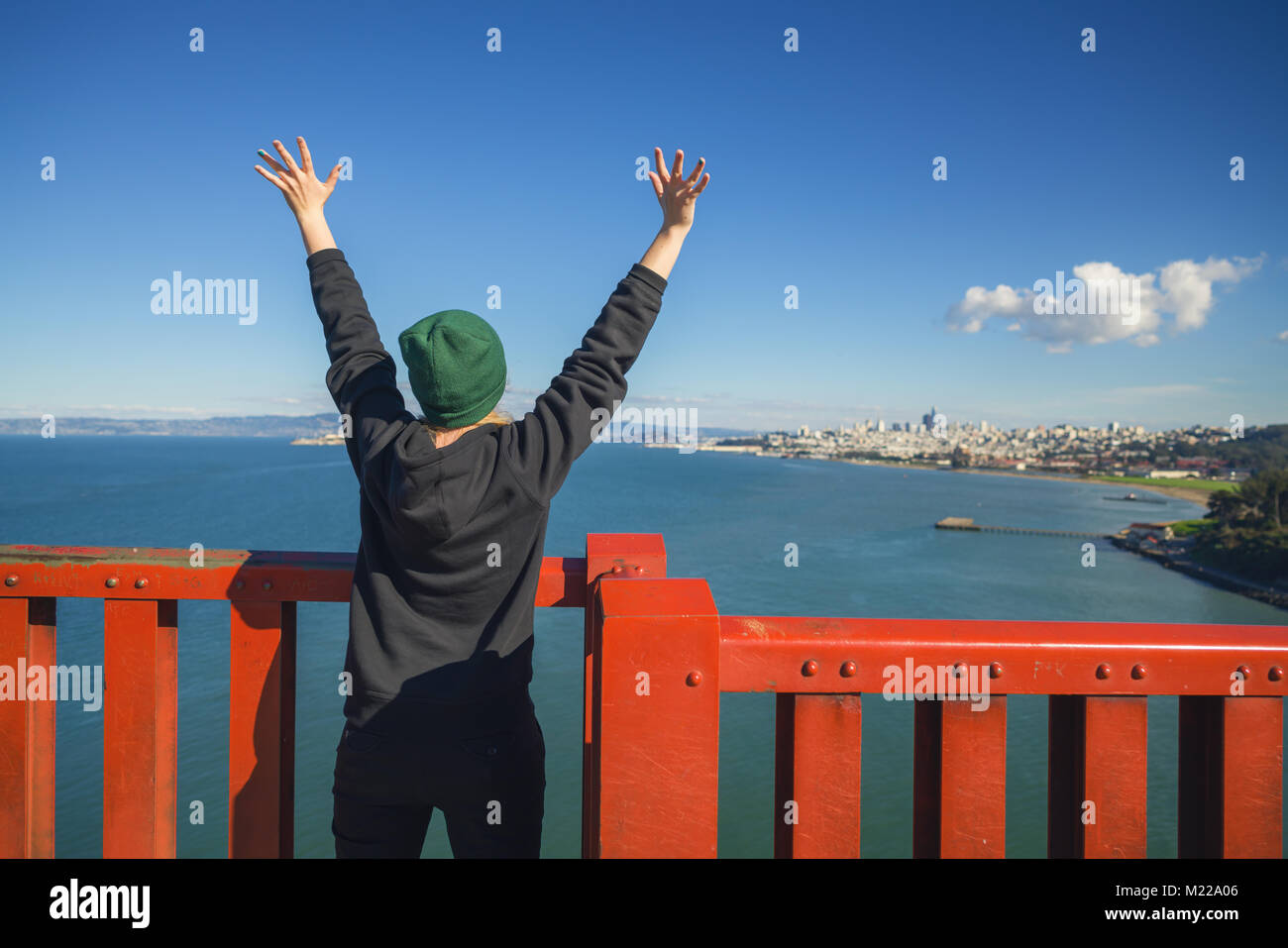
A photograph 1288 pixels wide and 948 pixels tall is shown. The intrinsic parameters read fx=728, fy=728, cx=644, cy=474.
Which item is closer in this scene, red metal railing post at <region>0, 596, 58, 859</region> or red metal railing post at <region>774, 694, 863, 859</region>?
red metal railing post at <region>774, 694, 863, 859</region>

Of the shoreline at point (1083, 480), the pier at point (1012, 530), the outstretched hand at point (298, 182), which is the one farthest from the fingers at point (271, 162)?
the shoreline at point (1083, 480)

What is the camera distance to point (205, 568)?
6.56 ft

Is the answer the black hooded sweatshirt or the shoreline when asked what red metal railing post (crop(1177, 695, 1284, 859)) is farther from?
the shoreline

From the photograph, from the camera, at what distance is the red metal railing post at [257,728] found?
201cm

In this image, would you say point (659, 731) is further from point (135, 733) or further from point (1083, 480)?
point (1083, 480)

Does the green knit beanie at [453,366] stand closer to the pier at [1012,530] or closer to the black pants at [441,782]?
the black pants at [441,782]

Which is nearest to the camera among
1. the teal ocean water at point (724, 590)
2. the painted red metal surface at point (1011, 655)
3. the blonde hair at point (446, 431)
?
the painted red metal surface at point (1011, 655)

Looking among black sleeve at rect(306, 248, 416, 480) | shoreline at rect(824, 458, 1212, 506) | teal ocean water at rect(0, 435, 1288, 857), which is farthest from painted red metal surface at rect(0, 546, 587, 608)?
shoreline at rect(824, 458, 1212, 506)

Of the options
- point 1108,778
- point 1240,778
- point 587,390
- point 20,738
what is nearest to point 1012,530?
point 1240,778

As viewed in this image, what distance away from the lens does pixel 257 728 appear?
2.02 m

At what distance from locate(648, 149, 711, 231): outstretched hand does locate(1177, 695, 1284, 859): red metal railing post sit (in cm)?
169

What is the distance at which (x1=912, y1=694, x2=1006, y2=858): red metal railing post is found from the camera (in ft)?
4.84

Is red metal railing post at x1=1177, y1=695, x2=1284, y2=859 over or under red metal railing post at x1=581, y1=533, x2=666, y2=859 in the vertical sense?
under
